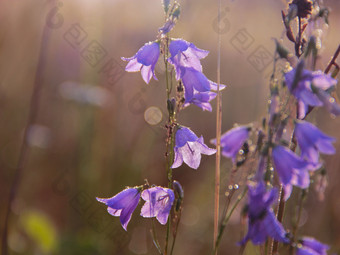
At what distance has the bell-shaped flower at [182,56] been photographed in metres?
1.26

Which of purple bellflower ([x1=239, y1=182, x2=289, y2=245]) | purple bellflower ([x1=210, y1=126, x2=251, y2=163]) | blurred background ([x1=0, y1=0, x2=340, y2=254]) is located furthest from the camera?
blurred background ([x1=0, y1=0, x2=340, y2=254])

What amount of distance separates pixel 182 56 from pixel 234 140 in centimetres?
39

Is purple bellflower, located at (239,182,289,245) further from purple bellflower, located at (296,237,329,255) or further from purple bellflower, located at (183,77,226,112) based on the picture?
purple bellflower, located at (183,77,226,112)

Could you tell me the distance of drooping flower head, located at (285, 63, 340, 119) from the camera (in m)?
0.91

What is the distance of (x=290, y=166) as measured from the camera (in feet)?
3.18

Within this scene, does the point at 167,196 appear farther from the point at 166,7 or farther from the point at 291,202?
the point at 291,202

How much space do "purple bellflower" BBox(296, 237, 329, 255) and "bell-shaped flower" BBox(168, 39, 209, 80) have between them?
1.80ft

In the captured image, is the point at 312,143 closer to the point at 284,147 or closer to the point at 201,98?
the point at 284,147

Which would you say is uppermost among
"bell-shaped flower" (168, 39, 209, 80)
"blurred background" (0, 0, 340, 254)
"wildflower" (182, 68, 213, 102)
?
"bell-shaped flower" (168, 39, 209, 80)

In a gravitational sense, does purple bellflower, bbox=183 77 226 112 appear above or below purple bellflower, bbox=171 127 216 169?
above

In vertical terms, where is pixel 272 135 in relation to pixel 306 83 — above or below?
below

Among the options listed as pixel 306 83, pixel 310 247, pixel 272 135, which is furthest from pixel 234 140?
pixel 310 247

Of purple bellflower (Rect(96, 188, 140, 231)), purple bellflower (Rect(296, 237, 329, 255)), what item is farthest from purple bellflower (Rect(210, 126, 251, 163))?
purple bellflower (Rect(96, 188, 140, 231))

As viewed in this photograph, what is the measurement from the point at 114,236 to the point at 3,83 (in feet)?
5.12
